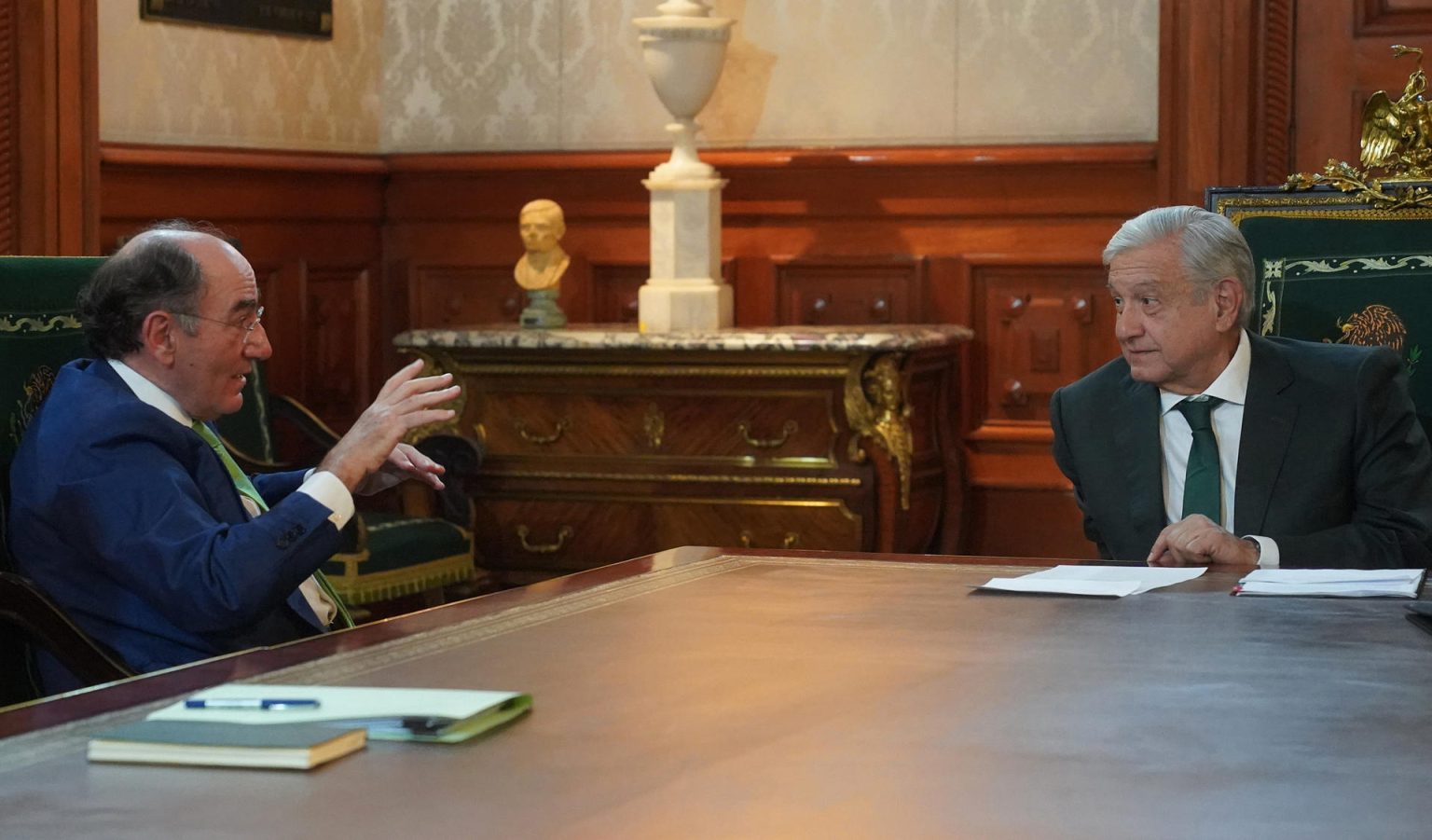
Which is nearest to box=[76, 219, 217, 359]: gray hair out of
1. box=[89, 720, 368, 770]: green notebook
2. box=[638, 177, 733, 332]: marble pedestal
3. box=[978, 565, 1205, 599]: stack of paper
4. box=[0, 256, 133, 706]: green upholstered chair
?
box=[0, 256, 133, 706]: green upholstered chair

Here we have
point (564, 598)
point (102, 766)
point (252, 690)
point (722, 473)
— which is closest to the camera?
point (102, 766)

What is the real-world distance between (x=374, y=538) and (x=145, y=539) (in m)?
2.05

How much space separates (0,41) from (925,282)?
2651mm

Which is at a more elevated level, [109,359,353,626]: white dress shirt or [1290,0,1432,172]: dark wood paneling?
[1290,0,1432,172]: dark wood paneling

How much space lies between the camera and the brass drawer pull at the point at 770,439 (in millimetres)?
5219

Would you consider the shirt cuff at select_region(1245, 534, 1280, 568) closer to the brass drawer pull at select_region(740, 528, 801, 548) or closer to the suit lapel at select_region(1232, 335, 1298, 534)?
the suit lapel at select_region(1232, 335, 1298, 534)

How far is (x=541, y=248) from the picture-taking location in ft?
18.6

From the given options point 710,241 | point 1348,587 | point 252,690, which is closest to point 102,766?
point 252,690

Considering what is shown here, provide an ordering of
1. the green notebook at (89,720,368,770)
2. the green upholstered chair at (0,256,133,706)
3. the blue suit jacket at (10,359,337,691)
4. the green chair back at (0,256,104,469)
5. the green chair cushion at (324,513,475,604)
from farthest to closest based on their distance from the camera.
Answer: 1. the green chair cushion at (324,513,475,604)
2. the green chair back at (0,256,104,469)
3. the green upholstered chair at (0,256,133,706)
4. the blue suit jacket at (10,359,337,691)
5. the green notebook at (89,720,368,770)

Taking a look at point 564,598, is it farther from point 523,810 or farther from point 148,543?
point 523,810

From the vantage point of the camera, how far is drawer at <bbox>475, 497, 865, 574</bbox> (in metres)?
5.19

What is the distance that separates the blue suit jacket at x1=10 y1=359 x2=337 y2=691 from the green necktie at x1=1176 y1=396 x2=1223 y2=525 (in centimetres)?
143

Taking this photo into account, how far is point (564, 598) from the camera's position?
7.82 feet

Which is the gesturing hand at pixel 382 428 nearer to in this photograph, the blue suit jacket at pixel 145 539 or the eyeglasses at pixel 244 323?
the blue suit jacket at pixel 145 539
